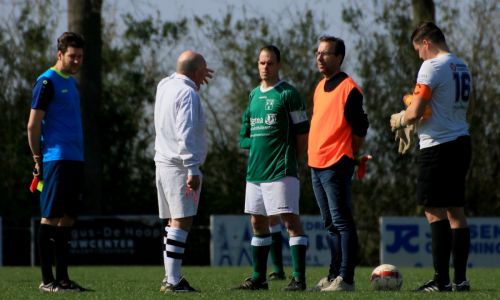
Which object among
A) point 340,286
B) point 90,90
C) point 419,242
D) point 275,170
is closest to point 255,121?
point 275,170

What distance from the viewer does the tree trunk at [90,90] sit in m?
23.2

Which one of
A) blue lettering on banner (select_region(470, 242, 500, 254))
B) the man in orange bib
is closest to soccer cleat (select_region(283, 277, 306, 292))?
the man in orange bib

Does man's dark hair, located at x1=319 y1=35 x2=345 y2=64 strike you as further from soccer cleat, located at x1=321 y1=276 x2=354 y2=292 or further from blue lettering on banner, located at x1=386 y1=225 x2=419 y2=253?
blue lettering on banner, located at x1=386 y1=225 x2=419 y2=253

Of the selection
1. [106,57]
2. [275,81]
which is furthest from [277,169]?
[106,57]

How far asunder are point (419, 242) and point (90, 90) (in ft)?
25.0

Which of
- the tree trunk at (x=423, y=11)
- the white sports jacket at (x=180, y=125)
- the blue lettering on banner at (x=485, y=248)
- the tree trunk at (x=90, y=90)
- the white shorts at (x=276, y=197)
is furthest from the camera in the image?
the tree trunk at (x=423, y=11)

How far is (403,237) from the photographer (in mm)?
20297

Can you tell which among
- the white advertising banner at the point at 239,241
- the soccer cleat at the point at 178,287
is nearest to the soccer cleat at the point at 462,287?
the soccer cleat at the point at 178,287

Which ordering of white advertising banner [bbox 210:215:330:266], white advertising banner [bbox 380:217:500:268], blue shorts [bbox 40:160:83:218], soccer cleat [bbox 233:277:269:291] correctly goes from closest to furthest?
blue shorts [bbox 40:160:83:218]
soccer cleat [bbox 233:277:269:291]
white advertising banner [bbox 210:215:330:266]
white advertising banner [bbox 380:217:500:268]

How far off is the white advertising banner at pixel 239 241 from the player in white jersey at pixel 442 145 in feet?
35.7

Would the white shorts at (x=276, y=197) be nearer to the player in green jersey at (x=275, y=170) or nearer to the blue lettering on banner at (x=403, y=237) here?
the player in green jersey at (x=275, y=170)

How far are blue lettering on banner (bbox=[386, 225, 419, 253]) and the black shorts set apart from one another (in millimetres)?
11449

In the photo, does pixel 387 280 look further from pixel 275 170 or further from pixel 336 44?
pixel 336 44

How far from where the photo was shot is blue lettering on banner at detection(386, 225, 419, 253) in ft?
66.1
